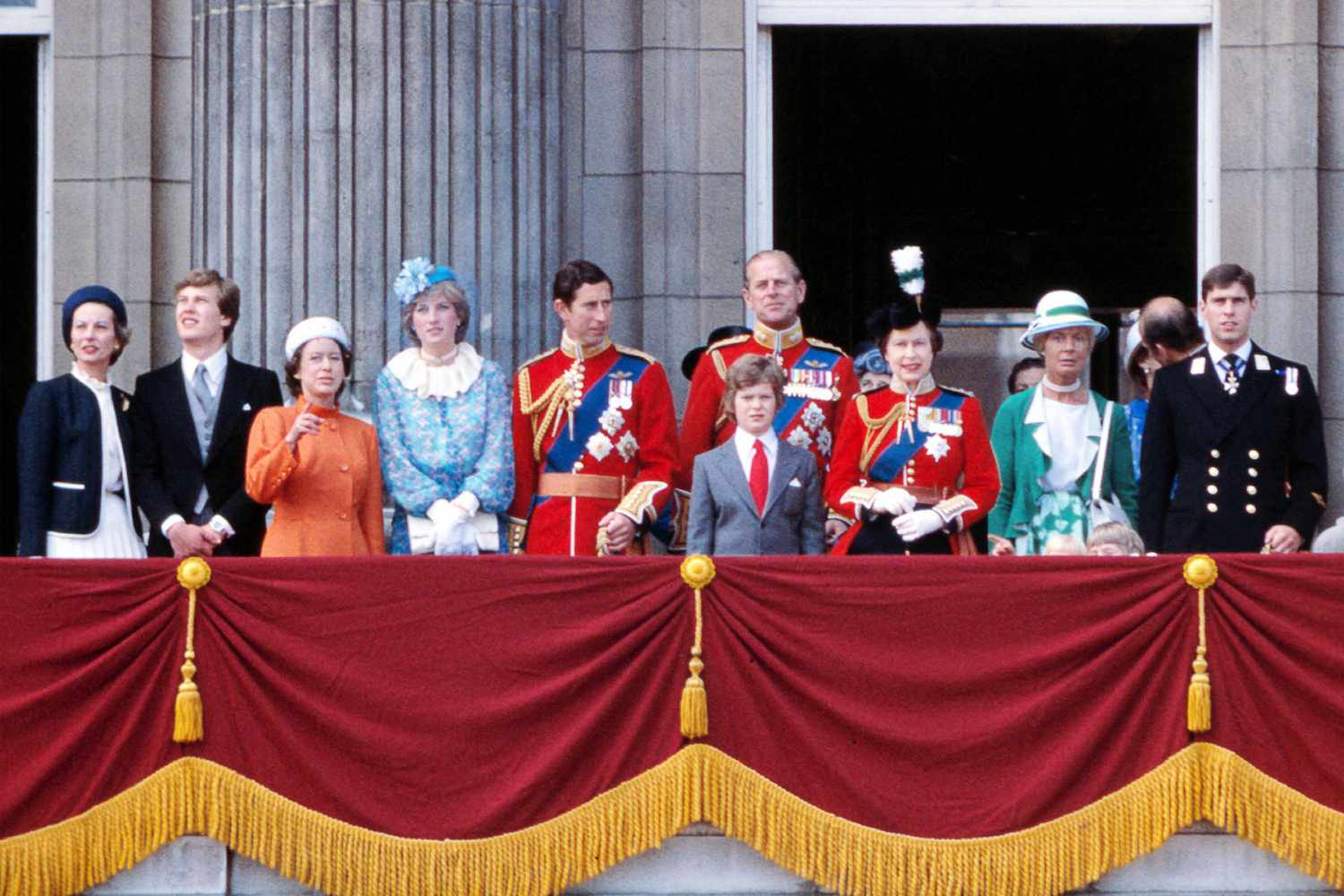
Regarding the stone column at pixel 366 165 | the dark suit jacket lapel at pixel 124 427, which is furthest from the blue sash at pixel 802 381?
the dark suit jacket lapel at pixel 124 427

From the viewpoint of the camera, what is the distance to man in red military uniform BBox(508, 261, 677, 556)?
1014cm

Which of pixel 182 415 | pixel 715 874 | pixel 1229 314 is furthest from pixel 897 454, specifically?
pixel 182 415

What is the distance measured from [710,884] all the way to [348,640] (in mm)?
1437

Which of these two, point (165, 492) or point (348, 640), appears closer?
point (348, 640)

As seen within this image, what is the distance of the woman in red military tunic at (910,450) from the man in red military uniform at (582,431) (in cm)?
74

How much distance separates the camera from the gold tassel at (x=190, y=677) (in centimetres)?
872

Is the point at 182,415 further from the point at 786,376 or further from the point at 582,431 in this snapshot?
the point at 786,376

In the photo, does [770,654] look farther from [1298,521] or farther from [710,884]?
[1298,521]

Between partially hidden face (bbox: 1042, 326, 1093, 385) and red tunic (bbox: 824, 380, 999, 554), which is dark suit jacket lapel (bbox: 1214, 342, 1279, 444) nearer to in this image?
partially hidden face (bbox: 1042, 326, 1093, 385)

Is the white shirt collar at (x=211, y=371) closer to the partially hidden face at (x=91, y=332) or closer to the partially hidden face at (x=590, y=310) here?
the partially hidden face at (x=91, y=332)

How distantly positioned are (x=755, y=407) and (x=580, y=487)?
856mm

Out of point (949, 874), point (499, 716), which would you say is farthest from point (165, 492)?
point (949, 874)

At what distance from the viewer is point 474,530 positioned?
980 centimetres

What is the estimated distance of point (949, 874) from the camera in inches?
343
